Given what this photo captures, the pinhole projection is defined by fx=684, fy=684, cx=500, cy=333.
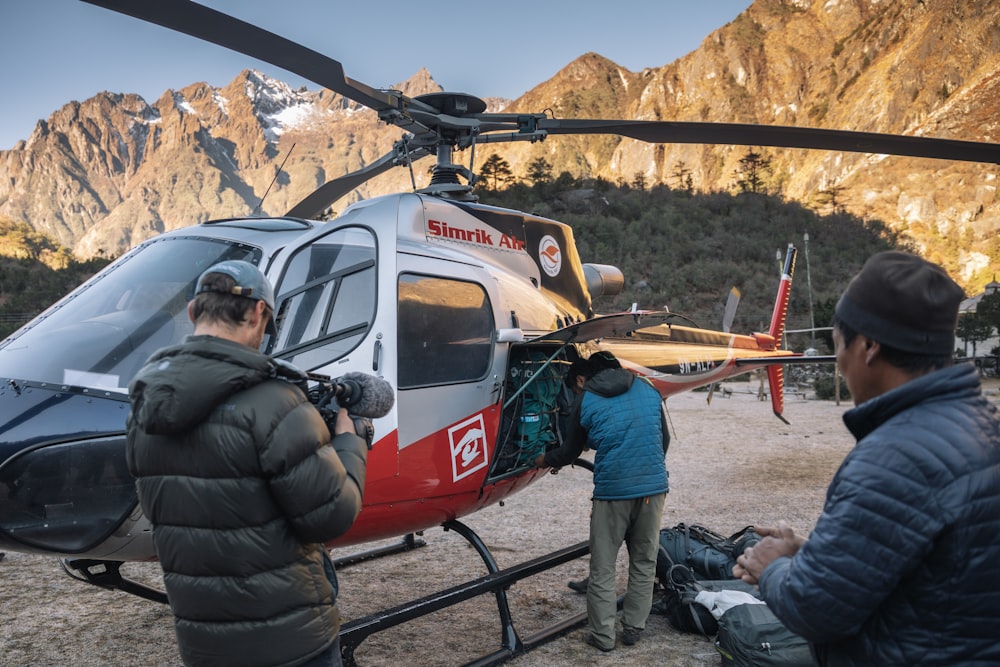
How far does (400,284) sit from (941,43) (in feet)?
296

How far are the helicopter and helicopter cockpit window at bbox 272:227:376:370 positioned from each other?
10 millimetres

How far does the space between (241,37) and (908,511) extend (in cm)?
301

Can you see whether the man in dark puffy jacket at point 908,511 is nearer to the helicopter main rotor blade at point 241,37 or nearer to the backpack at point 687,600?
the helicopter main rotor blade at point 241,37

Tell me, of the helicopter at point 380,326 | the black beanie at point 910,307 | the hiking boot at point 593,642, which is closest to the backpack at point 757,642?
the hiking boot at point 593,642

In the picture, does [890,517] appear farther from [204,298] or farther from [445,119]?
[445,119]

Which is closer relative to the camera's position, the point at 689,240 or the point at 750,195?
the point at 689,240

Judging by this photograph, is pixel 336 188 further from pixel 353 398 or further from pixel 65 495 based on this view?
pixel 353 398

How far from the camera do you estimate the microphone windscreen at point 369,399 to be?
6.53 feet

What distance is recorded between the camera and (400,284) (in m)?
3.54

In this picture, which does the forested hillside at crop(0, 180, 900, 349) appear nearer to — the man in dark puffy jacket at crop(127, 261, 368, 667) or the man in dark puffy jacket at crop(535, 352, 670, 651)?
the man in dark puffy jacket at crop(535, 352, 670, 651)

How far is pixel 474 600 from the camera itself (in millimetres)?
5020

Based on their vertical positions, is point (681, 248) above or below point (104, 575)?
above

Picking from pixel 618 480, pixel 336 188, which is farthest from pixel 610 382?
pixel 336 188

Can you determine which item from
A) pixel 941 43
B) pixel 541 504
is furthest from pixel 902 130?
pixel 541 504
